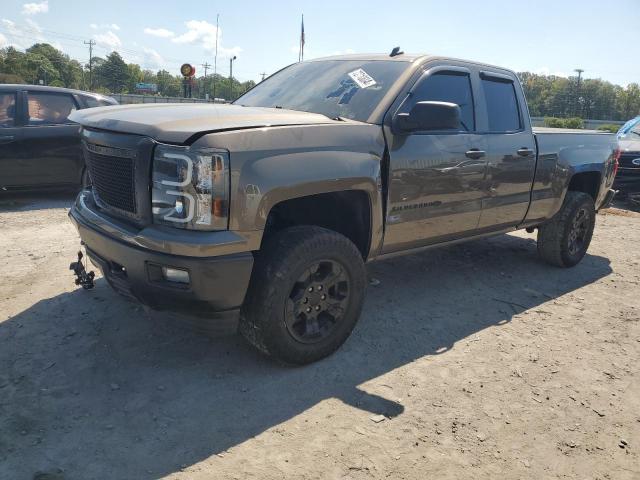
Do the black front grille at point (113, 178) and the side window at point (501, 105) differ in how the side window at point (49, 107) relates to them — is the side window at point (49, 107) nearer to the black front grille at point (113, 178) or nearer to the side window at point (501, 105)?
the black front grille at point (113, 178)

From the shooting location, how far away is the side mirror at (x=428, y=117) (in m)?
3.27

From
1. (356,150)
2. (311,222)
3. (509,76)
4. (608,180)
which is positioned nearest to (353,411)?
(311,222)

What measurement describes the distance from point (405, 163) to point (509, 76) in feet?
6.72

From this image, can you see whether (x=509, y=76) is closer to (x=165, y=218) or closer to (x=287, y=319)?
(x=287, y=319)

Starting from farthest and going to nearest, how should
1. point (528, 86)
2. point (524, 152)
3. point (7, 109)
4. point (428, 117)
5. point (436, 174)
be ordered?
point (528, 86), point (7, 109), point (524, 152), point (436, 174), point (428, 117)

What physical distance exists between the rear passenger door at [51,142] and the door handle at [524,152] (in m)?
5.64

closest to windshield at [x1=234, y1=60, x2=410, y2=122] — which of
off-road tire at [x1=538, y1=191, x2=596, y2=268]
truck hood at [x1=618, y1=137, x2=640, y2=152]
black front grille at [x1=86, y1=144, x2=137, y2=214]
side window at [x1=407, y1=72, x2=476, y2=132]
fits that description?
side window at [x1=407, y1=72, x2=476, y2=132]

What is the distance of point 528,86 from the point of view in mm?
106438

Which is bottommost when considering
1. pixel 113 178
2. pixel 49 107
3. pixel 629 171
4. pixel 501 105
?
pixel 629 171

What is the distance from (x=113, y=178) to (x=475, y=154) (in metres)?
2.59

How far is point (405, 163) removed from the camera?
11.3 feet

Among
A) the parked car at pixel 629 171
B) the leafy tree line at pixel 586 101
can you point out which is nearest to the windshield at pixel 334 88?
the parked car at pixel 629 171

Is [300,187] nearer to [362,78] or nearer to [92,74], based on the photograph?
[362,78]

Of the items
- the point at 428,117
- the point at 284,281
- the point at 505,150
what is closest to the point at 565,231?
the point at 505,150
